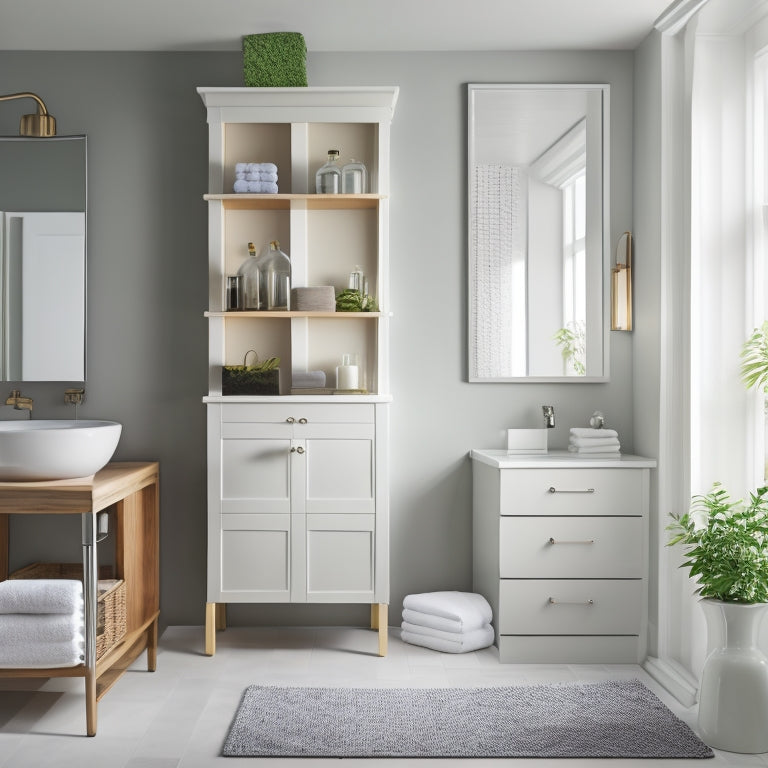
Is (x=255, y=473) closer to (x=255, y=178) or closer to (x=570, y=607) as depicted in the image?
(x=255, y=178)

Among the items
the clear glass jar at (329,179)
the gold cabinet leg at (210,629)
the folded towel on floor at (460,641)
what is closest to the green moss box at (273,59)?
the clear glass jar at (329,179)

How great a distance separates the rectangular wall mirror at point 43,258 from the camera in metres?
3.43

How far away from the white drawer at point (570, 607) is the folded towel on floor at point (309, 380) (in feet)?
3.50

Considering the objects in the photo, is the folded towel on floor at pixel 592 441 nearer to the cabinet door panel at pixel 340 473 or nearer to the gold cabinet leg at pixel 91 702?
the cabinet door panel at pixel 340 473

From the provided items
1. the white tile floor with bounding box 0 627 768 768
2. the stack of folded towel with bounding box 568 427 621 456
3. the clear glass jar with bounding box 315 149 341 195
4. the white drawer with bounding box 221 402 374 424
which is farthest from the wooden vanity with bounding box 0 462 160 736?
the stack of folded towel with bounding box 568 427 621 456

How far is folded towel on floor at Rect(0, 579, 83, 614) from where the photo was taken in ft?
7.96

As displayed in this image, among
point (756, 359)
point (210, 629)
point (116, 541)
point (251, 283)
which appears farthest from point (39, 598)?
point (756, 359)

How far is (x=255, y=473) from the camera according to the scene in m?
3.21

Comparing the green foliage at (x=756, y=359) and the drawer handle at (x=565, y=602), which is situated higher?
the green foliage at (x=756, y=359)

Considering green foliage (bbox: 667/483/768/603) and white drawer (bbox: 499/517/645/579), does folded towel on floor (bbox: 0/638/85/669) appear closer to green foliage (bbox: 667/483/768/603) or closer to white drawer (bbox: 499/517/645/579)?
white drawer (bbox: 499/517/645/579)

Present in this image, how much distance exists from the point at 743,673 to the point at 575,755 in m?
0.55

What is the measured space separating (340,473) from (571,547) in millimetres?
933

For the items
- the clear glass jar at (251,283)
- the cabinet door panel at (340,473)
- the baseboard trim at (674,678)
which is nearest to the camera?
the baseboard trim at (674,678)

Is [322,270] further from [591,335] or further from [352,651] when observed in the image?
[352,651]
